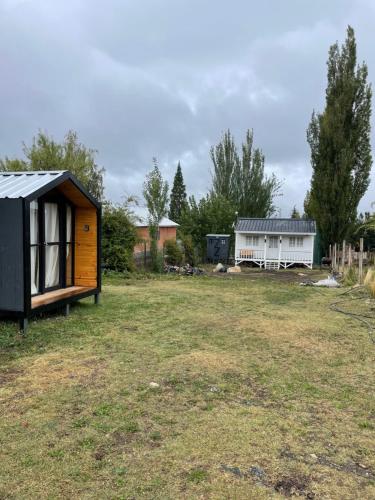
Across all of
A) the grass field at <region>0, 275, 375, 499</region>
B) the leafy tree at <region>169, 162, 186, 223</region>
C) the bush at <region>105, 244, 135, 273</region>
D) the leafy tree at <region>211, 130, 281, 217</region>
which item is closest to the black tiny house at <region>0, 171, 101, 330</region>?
the grass field at <region>0, 275, 375, 499</region>

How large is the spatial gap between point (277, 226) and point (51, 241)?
15.3m

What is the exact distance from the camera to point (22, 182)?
20.2ft

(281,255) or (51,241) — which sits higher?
(51,241)

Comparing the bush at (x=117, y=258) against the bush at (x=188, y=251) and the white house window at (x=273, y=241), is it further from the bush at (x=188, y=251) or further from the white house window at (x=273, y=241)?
the white house window at (x=273, y=241)

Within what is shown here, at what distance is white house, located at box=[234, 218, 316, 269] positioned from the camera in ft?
66.3

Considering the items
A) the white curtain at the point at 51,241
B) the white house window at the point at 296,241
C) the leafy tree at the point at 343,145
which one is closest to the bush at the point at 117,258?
the white curtain at the point at 51,241

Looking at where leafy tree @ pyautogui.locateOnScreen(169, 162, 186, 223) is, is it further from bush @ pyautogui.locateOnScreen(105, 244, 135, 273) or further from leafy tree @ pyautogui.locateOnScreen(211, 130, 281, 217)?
bush @ pyautogui.locateOnScreen(105, 244, 135, 273)

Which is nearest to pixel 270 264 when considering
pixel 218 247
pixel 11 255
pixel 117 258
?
pixel 218 247

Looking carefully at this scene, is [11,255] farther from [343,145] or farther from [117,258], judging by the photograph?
[343,145]

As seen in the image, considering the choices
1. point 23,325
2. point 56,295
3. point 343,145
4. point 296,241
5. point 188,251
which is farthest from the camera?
point 343,145

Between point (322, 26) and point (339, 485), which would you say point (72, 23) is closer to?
point (322, 26)

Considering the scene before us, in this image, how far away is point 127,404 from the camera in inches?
134

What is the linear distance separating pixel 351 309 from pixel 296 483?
21.5ft

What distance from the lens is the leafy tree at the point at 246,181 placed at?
32.8 m
